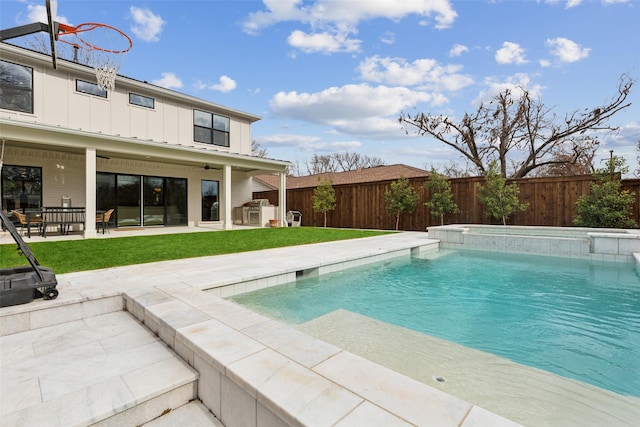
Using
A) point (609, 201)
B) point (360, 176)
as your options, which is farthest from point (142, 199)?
point (360, 176)

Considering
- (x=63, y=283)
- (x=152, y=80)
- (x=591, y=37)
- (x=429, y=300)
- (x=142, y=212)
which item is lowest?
(x=429, y=300)

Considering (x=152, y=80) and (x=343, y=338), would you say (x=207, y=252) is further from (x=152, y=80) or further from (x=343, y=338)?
(x=152, y=80)

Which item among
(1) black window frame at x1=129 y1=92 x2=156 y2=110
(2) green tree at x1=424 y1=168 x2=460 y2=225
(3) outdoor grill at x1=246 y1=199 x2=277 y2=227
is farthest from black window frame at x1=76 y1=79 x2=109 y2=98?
(2) green tree at x1=424 y1=168 x2=460 y2=225

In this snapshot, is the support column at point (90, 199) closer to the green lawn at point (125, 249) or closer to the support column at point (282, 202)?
the green lawn at point (125, 249)

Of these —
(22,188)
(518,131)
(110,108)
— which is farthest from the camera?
(518,131)

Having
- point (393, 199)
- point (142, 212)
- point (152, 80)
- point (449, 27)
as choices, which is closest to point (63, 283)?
point (142, 212)

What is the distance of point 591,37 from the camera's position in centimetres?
1072

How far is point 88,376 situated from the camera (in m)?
2.15

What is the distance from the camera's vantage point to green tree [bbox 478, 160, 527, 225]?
10586 millimetres

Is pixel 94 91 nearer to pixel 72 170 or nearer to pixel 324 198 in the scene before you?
pixel 72 170

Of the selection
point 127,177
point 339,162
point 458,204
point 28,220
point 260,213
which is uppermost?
point 339,162

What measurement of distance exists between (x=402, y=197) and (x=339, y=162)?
30.7 m

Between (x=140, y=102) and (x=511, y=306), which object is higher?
(x=140, y=102)

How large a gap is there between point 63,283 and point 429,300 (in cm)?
485
